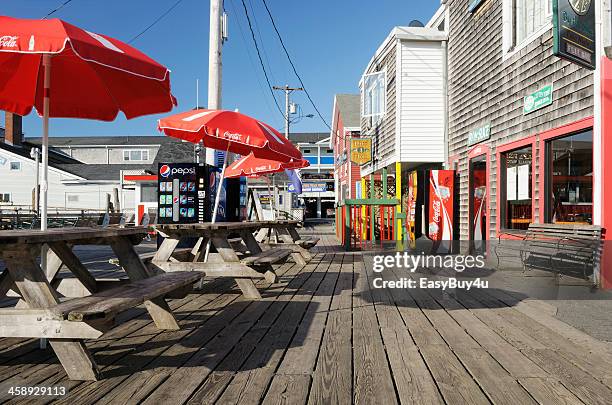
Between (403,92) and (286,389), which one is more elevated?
(403,92)

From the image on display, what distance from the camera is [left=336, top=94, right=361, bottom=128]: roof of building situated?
32281mm

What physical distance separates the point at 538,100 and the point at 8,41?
25.6 ft

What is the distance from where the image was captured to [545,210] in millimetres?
8539

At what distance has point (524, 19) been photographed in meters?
9.53

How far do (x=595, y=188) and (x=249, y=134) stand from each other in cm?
465

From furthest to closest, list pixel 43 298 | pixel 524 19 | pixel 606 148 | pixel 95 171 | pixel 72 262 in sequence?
pixel 95 171, pixel 524 19, pixel 606 148, pixel 72 262, pixel 43 298

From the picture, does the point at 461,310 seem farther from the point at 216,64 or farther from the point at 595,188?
the point at 216,64

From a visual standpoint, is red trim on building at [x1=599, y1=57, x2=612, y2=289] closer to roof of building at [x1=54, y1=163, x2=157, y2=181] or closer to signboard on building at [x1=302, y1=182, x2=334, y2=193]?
roof of building at [x1=54, y1=163, x2=157, y2=181]

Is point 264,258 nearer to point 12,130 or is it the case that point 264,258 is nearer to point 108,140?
point 12,130

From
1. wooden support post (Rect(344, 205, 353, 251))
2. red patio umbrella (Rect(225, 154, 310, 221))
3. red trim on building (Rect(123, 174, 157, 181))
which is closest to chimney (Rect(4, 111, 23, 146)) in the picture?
red trim on building (Rect(123, 174, 157, 181))

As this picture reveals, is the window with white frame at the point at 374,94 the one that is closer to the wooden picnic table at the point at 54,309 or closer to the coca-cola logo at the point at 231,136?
the coca-cola logo at the point at 231,136

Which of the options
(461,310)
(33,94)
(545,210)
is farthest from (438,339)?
(545,210)

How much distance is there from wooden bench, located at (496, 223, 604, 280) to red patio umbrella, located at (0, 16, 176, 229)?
5.19 metres

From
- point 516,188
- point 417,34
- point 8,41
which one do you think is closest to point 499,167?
point 516,188
